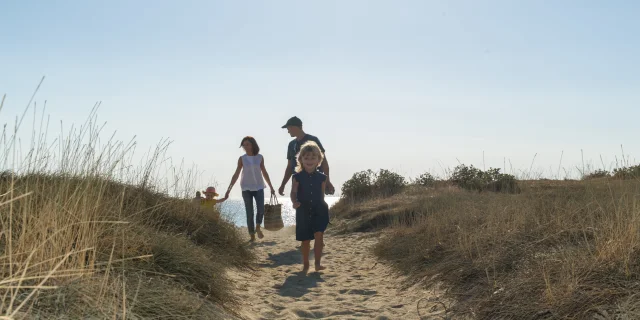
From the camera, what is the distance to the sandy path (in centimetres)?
525

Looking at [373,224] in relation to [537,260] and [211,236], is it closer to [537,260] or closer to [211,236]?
[211,236]

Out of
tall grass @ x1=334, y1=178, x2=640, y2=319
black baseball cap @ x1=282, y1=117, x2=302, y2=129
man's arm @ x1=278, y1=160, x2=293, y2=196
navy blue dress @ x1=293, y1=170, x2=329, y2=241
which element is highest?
black baseball cap @ x1=282, y1=117, x2=302, y2=129

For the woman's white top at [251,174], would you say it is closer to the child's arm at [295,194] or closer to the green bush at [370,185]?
the child's arm at [295,194]

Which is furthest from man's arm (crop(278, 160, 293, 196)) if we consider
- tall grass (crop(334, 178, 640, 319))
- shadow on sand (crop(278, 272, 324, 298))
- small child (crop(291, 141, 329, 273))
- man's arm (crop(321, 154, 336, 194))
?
shadow on sand (crop(278, 272, 324, 298))

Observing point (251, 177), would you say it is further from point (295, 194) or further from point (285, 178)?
point (295, 194)

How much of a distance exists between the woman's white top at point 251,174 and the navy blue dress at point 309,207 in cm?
244

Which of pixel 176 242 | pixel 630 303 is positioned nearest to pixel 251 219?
pixel 176 242

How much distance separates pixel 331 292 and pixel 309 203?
64.3 inches

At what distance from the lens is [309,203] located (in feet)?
24.7

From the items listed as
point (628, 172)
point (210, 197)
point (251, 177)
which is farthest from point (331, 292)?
point (628, 172)

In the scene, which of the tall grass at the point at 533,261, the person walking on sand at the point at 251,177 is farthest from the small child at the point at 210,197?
the tall grass at the point at 533,261

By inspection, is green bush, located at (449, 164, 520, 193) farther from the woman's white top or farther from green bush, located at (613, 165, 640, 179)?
the woman's white top

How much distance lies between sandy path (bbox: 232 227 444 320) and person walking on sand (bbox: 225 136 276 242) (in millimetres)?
1197

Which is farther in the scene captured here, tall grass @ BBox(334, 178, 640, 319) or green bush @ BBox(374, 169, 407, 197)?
green bush @ BBox(374, 169, 407, 197)
